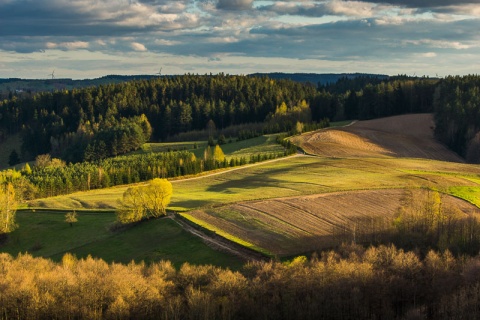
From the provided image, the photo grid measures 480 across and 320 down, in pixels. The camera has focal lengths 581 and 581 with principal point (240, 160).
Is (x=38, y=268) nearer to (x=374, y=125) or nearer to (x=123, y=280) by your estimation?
(x=123, y=280)

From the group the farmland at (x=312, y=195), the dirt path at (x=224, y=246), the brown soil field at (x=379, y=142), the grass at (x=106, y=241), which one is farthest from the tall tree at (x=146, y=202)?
the brown soil field at (x=379, y=142)

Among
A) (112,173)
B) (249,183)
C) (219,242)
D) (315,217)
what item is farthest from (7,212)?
(315,217)

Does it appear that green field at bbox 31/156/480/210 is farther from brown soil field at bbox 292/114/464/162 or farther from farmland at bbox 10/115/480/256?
brown soil field at bbox 292/114/464/162

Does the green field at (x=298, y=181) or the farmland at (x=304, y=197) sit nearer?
Answer: the farmland at (x=304, y=197)

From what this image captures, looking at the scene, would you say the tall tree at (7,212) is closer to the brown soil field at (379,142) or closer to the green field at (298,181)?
the green field at (298,181)

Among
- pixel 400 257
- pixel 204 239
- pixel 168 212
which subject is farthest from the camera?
pixel 168 212

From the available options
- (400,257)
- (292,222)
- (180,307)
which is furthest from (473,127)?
(180,307)
